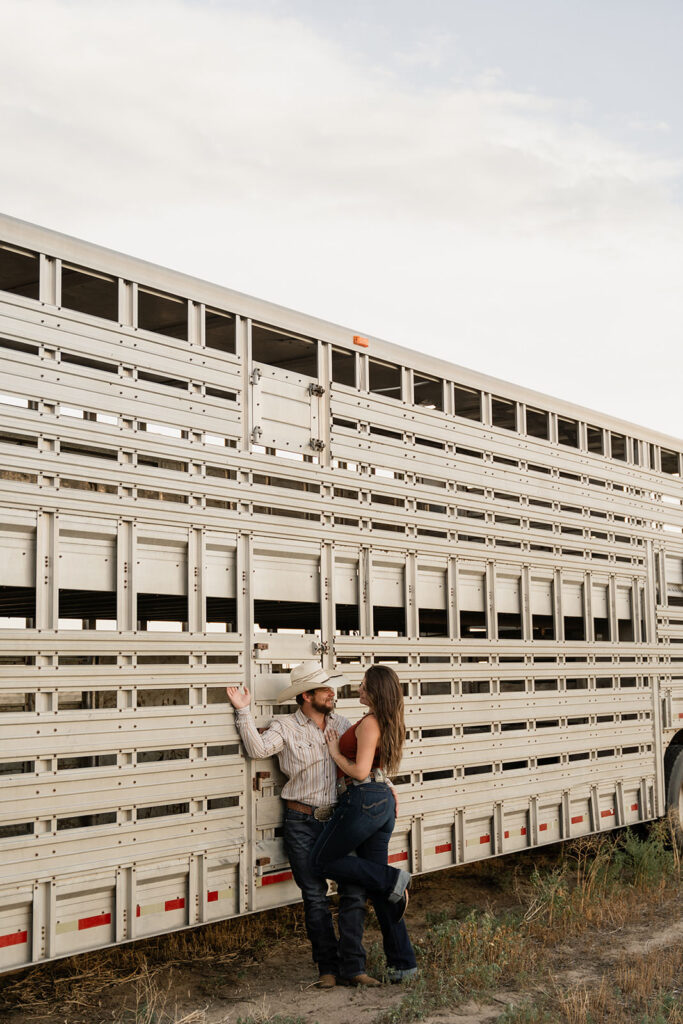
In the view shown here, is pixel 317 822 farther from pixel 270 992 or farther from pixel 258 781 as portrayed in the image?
pixel 270 992

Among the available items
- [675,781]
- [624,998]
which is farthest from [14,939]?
[675,781]

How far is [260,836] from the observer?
19.8 ft

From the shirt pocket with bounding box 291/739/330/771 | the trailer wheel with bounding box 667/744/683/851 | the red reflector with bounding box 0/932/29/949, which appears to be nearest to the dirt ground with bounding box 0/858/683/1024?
the red reflector with bounding box 0/932/29/949

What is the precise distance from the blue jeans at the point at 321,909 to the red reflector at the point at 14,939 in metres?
1.64

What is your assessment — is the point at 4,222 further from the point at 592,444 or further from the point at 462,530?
the point at 592,444

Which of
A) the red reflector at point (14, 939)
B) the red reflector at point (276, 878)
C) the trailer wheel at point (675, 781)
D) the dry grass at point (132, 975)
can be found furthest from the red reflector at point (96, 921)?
the trailer wheel at point (675, 781)

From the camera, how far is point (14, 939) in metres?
4.85

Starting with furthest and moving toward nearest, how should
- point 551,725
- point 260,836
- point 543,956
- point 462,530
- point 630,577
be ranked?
point 630,577, point 551,725, point 462,530, point 543,956, point 260,836

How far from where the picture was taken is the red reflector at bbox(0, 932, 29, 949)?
4.81m

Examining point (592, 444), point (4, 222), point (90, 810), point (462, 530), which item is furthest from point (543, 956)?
point (4, 222)

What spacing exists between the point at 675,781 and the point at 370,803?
14.6 ft

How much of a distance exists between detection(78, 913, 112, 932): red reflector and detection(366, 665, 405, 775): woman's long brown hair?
177cm

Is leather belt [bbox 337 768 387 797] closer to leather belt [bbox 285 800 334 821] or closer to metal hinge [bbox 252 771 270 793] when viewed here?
leather belt [bbox 285 800 334 821]

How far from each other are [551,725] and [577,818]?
0.79 metres
